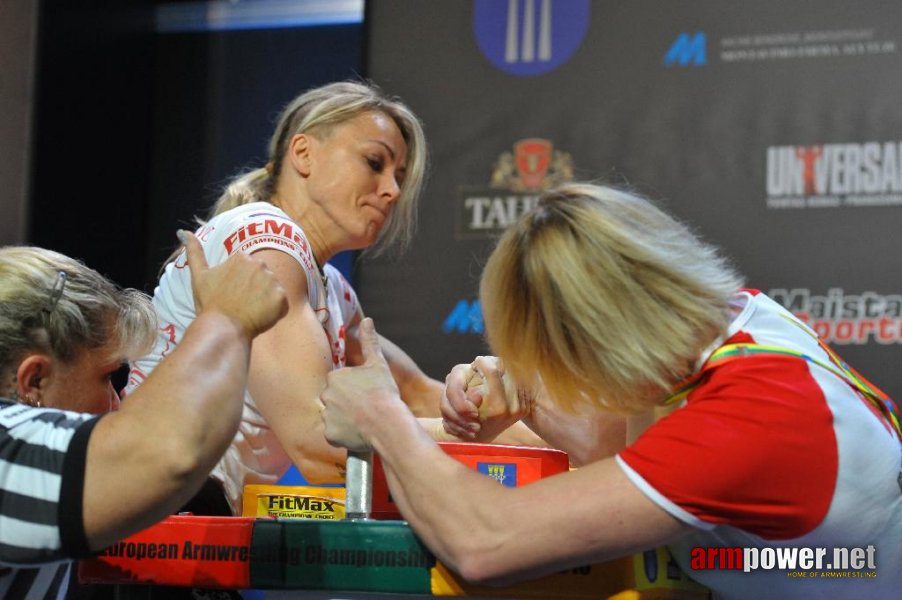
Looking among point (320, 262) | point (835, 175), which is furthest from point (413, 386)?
point (835, 175)

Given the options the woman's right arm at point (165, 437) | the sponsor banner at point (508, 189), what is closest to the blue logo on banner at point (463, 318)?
the sponsor banner at point (508, 189)

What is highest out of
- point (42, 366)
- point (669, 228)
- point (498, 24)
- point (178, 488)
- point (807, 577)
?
point (498, 24)

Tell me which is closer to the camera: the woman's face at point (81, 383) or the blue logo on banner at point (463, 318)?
the woman's face at point (81, 383)

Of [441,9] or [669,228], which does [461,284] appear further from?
[669,228]

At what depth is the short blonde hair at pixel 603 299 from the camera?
1223mm

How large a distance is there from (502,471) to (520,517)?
21cm

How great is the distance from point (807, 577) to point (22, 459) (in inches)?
33.1

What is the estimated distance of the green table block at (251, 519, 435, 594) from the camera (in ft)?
3.98

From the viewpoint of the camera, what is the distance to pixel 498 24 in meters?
3.19

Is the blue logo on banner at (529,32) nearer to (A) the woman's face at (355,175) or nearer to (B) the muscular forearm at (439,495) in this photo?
(A) the woman's face at (355,175)

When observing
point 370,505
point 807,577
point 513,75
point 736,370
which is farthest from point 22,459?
point 513,75

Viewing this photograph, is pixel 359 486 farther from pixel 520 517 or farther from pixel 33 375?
pixel 33 375

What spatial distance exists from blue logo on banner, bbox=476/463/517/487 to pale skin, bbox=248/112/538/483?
387 mm

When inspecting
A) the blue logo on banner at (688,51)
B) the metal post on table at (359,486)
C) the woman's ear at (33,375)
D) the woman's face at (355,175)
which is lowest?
the metal post on table at (359,486)
